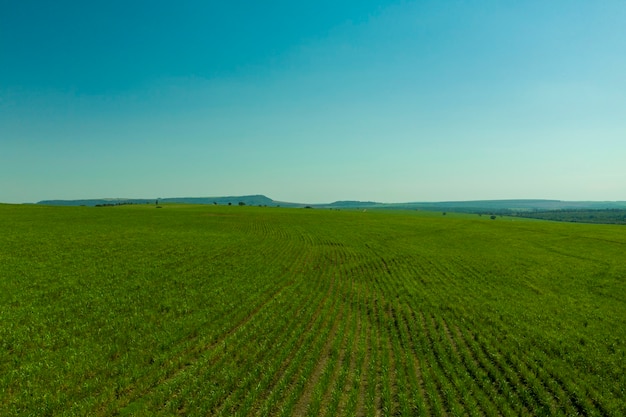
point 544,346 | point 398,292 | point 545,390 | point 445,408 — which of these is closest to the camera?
point 445,408

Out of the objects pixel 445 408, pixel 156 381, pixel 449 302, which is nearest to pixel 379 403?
pixel 445 408

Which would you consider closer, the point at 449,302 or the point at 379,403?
the point at 379,403

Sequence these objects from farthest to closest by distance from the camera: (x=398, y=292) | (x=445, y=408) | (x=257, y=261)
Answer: (x=257, y=261) → (x=398, y=292) → (x=445, y=408)

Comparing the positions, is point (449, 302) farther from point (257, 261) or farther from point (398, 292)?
point (257, 261)

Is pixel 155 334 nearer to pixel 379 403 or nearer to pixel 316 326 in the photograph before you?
pixel 316 326

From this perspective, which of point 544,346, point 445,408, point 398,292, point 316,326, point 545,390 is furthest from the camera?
point 398,292

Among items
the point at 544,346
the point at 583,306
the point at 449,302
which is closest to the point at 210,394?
the point at 544,346
